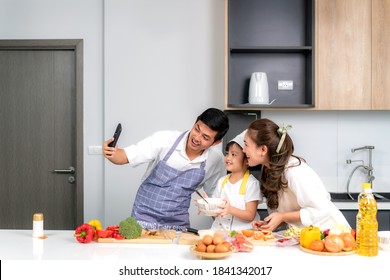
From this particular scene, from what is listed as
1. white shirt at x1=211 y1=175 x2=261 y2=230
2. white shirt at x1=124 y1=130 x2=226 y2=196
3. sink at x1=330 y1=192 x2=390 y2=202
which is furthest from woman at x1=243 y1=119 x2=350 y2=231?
sink at x1=330 y1=192 x2=390 y2=202

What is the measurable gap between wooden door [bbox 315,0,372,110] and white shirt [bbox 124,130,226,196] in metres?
1.27

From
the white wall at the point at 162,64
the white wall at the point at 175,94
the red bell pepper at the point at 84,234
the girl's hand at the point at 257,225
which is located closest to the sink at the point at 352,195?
the white wall at the point at 175,94

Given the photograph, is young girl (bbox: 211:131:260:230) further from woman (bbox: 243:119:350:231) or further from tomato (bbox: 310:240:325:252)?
tomato (bbox: 310:240:325:252)

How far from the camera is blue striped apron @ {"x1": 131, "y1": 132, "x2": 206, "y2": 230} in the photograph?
3.01 metres

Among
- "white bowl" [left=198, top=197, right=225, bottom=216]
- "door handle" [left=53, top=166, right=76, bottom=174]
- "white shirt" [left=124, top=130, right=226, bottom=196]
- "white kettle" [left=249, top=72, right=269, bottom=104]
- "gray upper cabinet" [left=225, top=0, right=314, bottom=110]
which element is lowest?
"white bowl" [left=198, top=197, right=225, bottom=216]

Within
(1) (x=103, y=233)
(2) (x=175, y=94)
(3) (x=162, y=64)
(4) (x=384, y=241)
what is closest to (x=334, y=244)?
(4) (x=384, y=241)

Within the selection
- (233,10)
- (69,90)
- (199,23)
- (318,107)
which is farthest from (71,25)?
(318,107)

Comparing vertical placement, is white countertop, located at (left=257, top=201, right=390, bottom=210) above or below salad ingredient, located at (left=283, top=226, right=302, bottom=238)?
below

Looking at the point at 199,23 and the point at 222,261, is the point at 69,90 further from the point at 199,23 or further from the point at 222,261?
the point at 222,261

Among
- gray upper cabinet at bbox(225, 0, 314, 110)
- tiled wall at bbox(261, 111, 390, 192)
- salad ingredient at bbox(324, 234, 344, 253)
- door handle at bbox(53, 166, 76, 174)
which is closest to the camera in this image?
salad ingredient at bbox(324, 234, 344, 253)

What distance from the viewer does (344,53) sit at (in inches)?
153

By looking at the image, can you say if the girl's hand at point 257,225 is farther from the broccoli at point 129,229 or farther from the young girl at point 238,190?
the broccoli at point 129,229

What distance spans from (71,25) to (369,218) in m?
3.07

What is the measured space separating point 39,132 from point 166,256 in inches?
103
